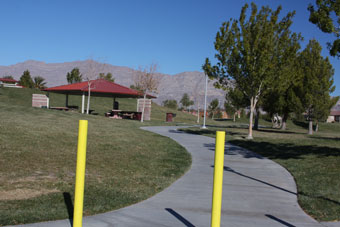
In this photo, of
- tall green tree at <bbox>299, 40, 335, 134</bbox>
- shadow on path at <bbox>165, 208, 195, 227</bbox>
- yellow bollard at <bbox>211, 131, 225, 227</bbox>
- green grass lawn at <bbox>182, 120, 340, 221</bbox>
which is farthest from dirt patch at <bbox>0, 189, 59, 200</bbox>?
tall green tree at <bbox>299, 40, 335, 134</bbox>

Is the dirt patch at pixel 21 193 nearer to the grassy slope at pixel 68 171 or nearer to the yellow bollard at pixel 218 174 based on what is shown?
the grassy slope at pixel 68 171

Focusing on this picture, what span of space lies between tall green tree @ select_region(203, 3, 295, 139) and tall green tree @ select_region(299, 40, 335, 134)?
11304mm

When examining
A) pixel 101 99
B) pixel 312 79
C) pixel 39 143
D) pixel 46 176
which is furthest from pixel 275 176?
pixel 101 99

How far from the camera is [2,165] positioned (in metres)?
8.03

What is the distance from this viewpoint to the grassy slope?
212 inches

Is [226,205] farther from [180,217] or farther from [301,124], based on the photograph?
[301,124]

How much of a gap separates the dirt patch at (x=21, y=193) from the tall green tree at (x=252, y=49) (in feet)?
48.1

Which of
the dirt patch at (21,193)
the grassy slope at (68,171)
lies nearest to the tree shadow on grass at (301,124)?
the grassy slope at (68,171)

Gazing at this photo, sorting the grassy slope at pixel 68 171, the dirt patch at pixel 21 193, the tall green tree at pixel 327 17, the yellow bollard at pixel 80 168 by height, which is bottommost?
the dirt patch at pixel 21 193

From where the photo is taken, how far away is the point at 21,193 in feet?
19.7

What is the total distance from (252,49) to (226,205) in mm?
15026

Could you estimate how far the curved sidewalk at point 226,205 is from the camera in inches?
190

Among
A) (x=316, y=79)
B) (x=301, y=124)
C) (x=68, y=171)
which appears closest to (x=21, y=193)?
(x=68, y=171)

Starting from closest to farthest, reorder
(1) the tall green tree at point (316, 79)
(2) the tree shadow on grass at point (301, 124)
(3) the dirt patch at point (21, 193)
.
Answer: (3) the dirt patch at point (21, 193)
(1) the tall green tree at point (316, 79)
(2) the tree shadow on grass at point (301, 124)
